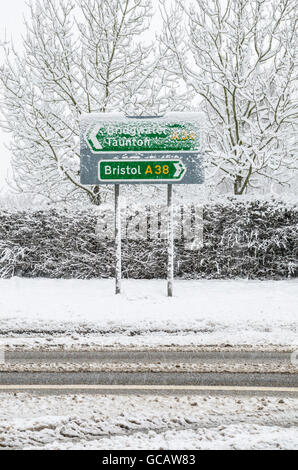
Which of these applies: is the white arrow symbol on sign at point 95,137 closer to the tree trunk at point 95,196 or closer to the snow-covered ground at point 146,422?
the tree trunk at point 95,196

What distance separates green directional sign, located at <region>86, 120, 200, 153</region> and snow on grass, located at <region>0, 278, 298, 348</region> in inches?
131

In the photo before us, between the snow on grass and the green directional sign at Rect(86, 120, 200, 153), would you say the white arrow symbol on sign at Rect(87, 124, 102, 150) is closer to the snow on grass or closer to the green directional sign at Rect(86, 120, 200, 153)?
the green directional sign at Rect(86, 120, 200, 153)

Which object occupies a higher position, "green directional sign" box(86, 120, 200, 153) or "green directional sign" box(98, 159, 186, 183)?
"green directional sign" box(86, 120, 200, 153)

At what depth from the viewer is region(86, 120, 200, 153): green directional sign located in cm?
1100

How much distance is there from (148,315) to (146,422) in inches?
198

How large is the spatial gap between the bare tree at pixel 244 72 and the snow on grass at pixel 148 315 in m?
4.17

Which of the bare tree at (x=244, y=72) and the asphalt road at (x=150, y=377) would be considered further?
the bare tree at (x=244, y=72)

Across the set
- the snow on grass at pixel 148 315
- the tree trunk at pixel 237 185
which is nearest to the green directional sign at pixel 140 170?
the snow on grass at pixel 148 315

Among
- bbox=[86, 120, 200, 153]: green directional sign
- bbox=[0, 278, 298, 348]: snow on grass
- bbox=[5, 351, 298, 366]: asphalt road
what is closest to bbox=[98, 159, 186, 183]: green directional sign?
bbox=[86, 120, 200, 153]: green directional sign

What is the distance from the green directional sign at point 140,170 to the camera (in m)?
11.0

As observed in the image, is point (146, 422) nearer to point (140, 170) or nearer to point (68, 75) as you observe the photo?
point (140, 170)

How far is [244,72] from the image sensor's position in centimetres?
1467

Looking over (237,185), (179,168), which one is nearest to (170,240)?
(179,168)
